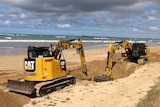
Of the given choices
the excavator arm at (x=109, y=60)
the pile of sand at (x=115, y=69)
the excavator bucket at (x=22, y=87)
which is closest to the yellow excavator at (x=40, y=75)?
the excavator bucket at (x=22, y=87)

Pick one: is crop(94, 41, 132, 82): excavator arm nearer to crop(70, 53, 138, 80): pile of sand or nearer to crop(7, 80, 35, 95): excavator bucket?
crop(70, 53, 138, 80): pile of sand

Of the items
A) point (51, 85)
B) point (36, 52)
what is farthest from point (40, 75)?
point (36, 52)

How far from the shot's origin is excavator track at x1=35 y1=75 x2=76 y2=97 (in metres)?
14.5

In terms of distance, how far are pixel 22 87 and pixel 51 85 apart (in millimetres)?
1345

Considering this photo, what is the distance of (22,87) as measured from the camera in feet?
48.1

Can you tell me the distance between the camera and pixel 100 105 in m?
12.1

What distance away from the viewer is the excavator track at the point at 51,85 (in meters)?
14.5

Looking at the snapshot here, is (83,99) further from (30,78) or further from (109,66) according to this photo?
(109,66)

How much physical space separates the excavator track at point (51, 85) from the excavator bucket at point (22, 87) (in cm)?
37

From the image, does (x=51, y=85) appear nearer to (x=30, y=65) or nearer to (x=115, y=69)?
(x=30, y=65)

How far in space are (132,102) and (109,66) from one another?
7463mm

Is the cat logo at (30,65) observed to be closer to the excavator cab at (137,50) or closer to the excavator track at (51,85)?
the excavator track at (51,85)

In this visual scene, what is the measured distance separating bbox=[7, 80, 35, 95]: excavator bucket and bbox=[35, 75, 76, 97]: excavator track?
37cm

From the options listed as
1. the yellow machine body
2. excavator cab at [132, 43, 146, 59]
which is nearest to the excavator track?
the yellow machine body
